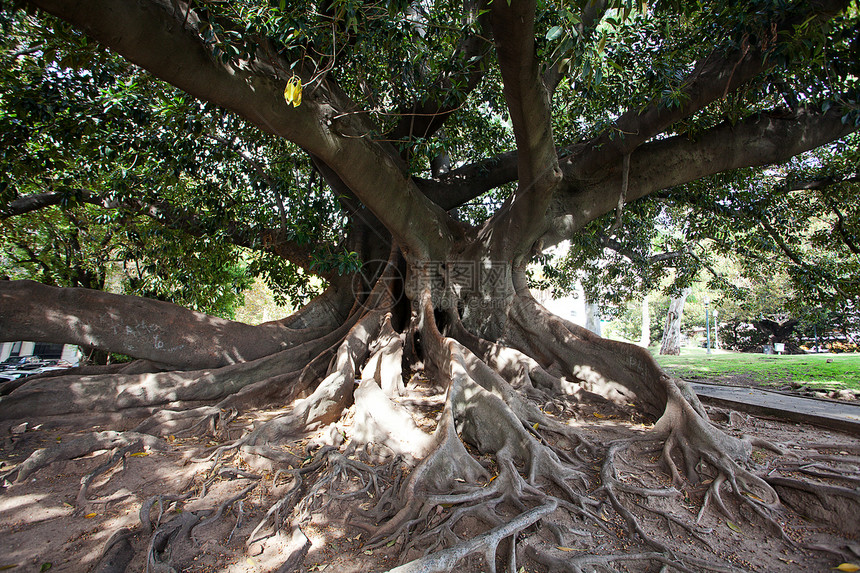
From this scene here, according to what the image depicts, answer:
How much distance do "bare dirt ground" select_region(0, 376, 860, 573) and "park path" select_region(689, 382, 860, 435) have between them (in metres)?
0.66

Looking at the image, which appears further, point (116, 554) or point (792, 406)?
point (792, 406)

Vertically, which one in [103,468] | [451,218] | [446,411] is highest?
[451,218]

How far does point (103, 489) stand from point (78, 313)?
2279 mm

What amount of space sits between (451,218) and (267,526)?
15.7 ft

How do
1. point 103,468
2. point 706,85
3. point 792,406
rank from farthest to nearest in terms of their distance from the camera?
point 792,406, point 706,85, point 103,468

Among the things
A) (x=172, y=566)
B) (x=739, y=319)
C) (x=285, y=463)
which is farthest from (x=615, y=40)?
(x=739, y=319)

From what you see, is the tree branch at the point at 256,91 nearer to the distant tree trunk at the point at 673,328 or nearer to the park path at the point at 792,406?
the park path at the point at 792,406

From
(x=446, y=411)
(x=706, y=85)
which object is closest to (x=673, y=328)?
(x=706, y=85)

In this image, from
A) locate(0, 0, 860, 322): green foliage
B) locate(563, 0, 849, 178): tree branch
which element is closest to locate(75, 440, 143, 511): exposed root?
locate(0, 0, 860, 322): green foliage

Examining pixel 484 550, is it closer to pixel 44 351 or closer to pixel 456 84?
pixel 456 84

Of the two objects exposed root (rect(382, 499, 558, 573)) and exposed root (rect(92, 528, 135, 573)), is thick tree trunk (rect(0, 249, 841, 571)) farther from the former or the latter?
exposed root (rect(92, 528, 135, 573))

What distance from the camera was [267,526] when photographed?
8.34ft

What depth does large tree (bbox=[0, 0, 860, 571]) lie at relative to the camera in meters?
2.93

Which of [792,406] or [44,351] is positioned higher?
[44,351]
